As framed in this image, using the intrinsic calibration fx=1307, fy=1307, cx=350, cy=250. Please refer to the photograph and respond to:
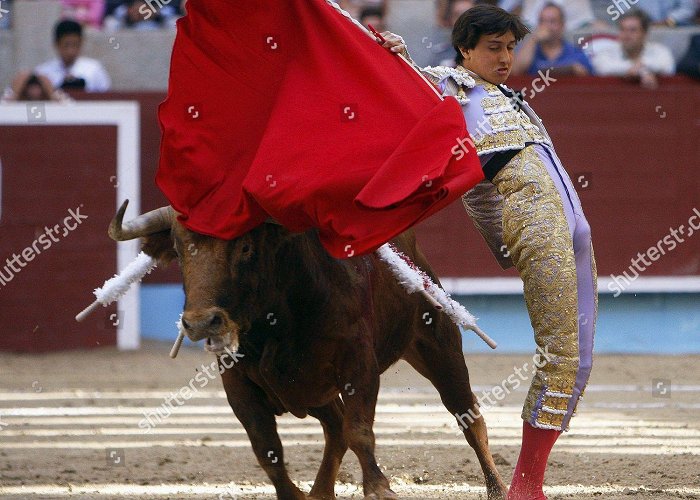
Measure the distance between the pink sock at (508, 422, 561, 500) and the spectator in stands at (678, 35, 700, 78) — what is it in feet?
19.5

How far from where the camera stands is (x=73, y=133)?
29.2ft

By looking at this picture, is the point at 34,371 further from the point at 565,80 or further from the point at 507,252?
the point at 507,252

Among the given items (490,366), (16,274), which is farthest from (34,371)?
(490,366)

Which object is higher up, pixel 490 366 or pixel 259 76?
pixel 259 76

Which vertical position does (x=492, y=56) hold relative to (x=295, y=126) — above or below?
above

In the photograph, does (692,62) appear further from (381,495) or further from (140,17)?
(381,495)

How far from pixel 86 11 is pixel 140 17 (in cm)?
43

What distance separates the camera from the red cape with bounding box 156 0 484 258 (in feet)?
11.1

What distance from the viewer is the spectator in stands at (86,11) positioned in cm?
941

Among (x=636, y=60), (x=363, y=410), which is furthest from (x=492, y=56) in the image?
(x=636, y=60)

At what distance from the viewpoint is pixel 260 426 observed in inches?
151

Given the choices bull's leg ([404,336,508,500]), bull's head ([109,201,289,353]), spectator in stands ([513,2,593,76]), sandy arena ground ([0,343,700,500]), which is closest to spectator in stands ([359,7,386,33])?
spectator in stands ([513,2,593,76])

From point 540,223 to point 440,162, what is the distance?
327 millimetres

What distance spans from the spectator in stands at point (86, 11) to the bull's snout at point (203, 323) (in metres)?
6.49
